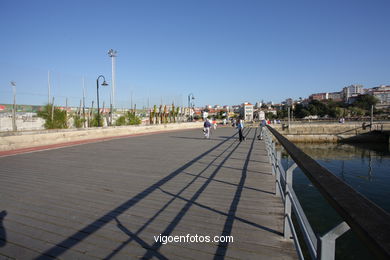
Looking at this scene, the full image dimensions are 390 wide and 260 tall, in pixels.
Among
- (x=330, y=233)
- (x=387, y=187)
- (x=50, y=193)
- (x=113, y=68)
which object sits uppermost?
(x=113, y=68)

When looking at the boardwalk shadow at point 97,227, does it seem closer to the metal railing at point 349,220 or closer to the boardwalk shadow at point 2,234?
the boardwalk shadow at point 2,234

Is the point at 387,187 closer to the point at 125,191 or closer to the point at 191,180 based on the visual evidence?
the point at 191,180

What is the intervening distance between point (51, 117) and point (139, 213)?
15510 millimetres

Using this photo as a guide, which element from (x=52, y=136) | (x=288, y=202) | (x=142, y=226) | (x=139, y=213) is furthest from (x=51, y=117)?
(x=288, y=202)

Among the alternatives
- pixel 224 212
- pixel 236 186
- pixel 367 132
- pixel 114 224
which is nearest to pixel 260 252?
pixel 224 212

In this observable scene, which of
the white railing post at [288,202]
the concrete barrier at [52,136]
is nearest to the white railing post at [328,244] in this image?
the white railing post at [288,202]

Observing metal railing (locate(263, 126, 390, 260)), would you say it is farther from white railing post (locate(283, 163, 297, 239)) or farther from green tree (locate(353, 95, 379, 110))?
green tree (locate(353, 95, 379, 110))

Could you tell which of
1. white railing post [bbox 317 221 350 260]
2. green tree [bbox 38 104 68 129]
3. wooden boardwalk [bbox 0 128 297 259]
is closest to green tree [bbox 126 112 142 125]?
green tree [bbox 38 104 68 129]

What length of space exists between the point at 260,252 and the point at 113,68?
25557 mm

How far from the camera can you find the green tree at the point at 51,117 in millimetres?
15602

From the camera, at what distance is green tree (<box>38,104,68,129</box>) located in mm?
15602

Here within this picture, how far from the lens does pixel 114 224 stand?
9.75 ft

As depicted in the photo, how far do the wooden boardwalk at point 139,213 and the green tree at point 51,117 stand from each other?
11017 mm

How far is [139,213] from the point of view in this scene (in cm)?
330
